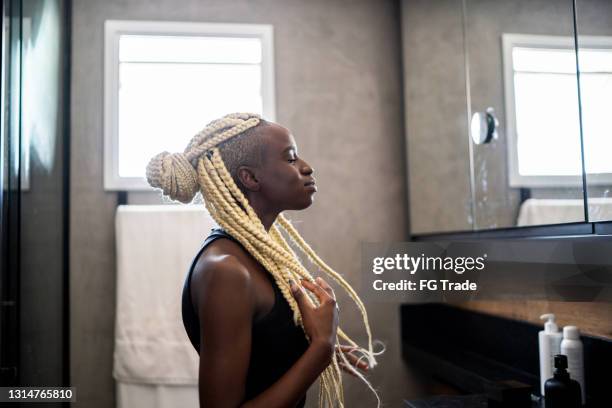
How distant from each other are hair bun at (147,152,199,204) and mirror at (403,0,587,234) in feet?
2.78

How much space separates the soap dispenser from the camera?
1.27 meters

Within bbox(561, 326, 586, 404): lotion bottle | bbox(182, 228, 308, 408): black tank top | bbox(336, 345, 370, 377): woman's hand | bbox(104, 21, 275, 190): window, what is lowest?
bbox(561, 326, 586, 404): lotion bottle

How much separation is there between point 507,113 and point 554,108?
0.64 ft

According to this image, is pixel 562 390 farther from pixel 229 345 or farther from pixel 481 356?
pixel 229 345

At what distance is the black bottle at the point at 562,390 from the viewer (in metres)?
1.10

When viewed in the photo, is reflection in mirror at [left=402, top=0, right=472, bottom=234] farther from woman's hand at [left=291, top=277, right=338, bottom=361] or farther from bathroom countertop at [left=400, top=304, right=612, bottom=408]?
woman's hand at [left=291, top=277, right=338, bottom=361]

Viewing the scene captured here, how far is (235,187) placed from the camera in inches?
36.8

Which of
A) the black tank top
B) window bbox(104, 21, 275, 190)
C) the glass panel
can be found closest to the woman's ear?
the black tank top

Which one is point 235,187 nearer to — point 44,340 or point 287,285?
point 287,285

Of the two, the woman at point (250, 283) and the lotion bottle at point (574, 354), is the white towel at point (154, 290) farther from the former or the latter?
the lotion bottle at point (574, 354)

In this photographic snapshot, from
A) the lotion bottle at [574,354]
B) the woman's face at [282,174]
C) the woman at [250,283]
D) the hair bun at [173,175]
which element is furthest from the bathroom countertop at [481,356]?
the hair bun at [173,175]

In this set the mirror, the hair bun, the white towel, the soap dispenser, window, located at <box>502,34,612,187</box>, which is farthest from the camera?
the white towel

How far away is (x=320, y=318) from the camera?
83 centimetres

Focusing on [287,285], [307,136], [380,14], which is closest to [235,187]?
[287,285]
